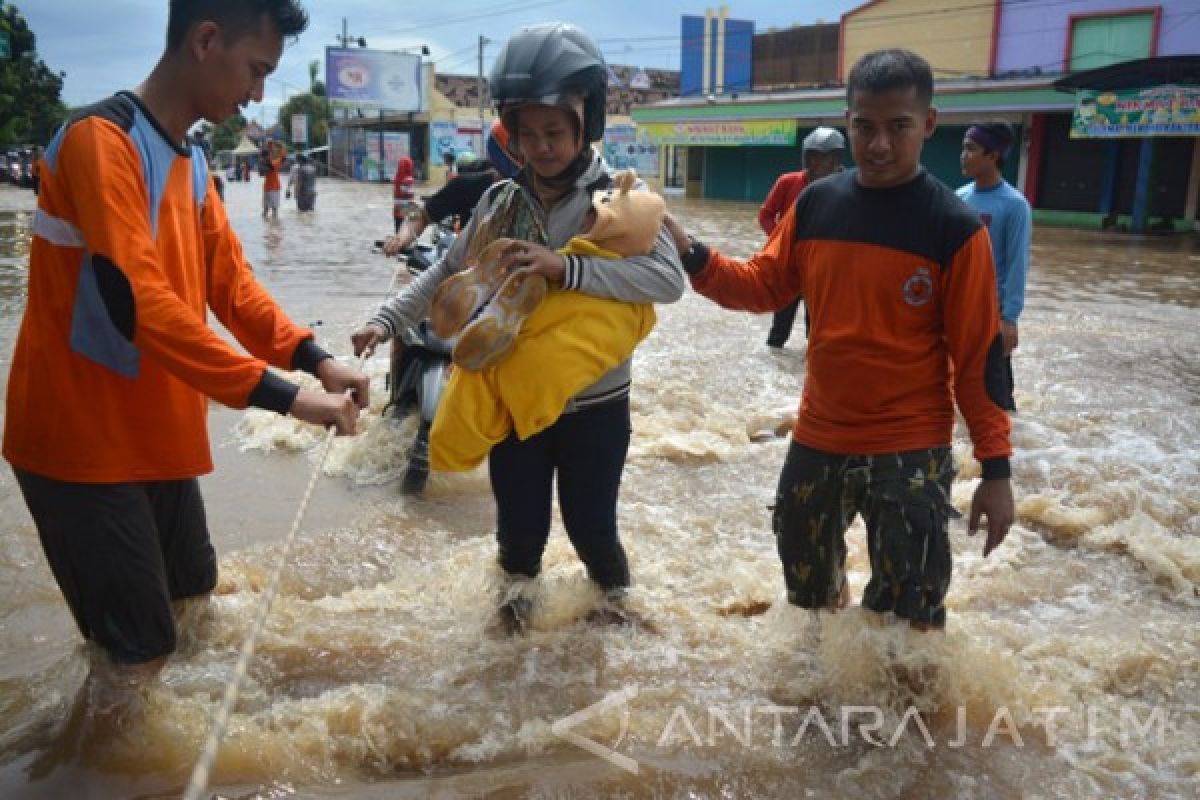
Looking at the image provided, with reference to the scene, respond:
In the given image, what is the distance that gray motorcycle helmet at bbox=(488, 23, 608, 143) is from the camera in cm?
262

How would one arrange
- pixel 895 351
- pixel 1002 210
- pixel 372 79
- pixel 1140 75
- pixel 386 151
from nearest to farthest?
pixel 895 351 → pixel 1002 210 → pixel 1140 75 → pixel 386 151 → pixel 372 79

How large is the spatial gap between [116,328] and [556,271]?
112 cm

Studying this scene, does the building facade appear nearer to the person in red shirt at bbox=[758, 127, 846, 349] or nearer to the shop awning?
the shop awning

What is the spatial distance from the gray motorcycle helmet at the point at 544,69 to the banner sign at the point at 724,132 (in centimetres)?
2794

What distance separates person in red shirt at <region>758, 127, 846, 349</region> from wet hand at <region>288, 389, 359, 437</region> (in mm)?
4738

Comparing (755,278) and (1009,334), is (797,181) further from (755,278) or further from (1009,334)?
(755,278)

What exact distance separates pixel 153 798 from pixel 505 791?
93 centimetres

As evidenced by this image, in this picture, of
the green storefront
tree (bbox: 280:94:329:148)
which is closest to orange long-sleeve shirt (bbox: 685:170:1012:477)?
the green storefront

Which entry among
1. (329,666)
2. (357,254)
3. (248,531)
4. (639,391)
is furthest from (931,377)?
(357,254)

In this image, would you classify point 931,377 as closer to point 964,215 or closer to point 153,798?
point 964,215

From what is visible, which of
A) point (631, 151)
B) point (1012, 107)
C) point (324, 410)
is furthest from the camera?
point (631, 151)

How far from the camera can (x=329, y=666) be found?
129 inches

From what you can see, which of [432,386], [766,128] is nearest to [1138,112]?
[766,128]

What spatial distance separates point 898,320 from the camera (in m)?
2.74
